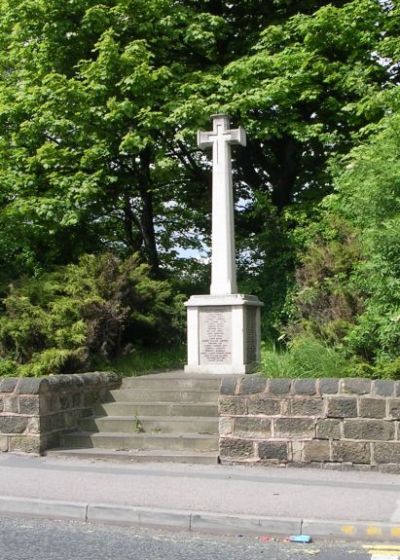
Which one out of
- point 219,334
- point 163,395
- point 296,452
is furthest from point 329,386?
point 219,334

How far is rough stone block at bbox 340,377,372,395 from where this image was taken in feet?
25.7

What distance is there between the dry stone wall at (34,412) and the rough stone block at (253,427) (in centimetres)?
247

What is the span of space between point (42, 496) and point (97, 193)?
8.36 meters

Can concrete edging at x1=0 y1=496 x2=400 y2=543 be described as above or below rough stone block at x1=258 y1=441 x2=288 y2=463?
below

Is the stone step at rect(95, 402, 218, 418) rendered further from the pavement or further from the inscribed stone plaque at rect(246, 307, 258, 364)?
the inscribed stone plaque at rect(246, 307, 258, 364)

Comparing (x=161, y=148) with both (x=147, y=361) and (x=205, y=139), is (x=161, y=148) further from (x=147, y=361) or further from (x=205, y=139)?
(x=147, y=361)

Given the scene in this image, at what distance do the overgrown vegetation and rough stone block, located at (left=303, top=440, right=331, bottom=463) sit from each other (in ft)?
7.85

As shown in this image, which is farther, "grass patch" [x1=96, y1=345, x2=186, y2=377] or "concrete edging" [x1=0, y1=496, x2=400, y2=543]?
"grass patch" [x1=96, y1=345, x2=186, y2=377]

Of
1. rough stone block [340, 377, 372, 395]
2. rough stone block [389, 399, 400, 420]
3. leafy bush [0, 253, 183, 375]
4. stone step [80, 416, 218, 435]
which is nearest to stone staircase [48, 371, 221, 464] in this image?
stone step [80, 416, 218, 435]

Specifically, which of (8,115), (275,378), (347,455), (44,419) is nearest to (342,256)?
(275,378)

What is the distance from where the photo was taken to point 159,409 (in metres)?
9.55

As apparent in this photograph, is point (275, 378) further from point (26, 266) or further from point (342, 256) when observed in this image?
point (26, 266)

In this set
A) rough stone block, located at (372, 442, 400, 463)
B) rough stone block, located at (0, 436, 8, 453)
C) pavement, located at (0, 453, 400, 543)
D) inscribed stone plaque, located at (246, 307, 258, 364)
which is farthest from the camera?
inscribed stone plaque, located at (246, 307, 258, 364)

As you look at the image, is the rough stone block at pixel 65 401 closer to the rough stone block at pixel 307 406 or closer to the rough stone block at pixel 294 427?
the rough stone block at pixel 294 427
